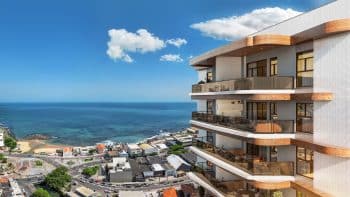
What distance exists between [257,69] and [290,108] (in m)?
3.55

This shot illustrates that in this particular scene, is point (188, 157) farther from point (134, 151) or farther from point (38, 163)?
point (38, 163)

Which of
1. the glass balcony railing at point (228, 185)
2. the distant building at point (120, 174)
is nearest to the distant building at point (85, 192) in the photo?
the distant building at point (120, 174)

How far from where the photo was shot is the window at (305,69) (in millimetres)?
13247

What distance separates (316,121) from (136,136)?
139 meters

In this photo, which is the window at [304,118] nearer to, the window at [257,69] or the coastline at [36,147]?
the window at [257,69]

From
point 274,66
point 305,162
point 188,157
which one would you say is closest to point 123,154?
point 188,157

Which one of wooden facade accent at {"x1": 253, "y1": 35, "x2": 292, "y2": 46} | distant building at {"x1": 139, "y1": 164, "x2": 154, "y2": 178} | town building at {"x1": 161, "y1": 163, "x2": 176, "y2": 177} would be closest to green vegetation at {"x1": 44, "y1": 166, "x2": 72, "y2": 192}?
distant building at {"x1": 139, "y1": 164, "x2": 154, "y2": 178}

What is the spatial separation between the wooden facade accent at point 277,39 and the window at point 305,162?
13.5 ft

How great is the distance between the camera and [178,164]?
61.7 metres

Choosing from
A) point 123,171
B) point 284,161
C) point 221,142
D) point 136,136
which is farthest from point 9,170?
point 136,136

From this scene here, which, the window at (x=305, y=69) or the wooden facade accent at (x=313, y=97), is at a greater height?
the window at (x=305, y=69)

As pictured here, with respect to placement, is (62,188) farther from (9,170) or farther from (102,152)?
(102,152)

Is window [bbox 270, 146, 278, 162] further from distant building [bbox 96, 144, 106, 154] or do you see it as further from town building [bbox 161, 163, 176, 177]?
distant building [bbox 96, 144, 106, 154]

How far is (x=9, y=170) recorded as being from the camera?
66.4 meters
